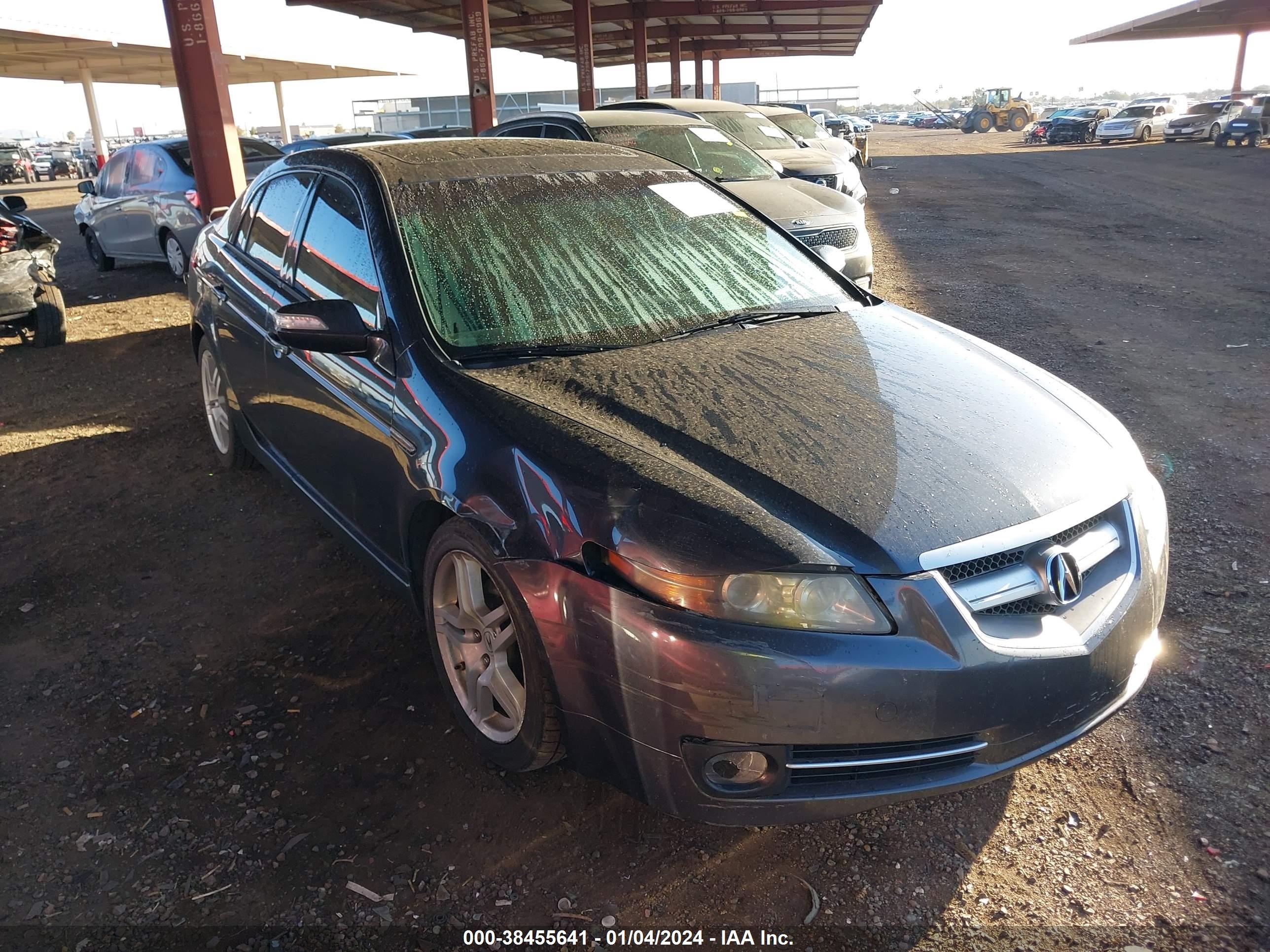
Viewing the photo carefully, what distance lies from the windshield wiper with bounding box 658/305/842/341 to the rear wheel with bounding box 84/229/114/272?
35.9 feet

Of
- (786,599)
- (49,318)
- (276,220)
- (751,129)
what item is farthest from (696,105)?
(786,599)

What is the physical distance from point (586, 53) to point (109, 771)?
19856 mm

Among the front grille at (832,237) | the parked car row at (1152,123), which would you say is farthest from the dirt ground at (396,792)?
the parked car row at (1152,123)

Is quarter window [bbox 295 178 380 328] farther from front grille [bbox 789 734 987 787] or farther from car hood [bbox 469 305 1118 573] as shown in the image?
front grille [bbox 789 734 987 787]

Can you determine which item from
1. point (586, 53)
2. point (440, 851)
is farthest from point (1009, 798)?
point (586, 53)

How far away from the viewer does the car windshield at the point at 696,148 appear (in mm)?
8562

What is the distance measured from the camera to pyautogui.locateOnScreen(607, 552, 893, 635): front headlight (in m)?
1.94

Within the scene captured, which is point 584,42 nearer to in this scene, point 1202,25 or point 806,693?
point 806,693

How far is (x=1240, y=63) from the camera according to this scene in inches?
1807

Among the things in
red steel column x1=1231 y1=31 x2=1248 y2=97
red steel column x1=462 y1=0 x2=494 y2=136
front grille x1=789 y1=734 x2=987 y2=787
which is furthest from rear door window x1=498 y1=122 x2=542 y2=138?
red steel column x1=1231 y1=31 x2=1248 y2=97

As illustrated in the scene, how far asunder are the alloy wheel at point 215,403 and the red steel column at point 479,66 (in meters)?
12.5

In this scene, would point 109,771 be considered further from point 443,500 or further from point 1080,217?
point 1080,217

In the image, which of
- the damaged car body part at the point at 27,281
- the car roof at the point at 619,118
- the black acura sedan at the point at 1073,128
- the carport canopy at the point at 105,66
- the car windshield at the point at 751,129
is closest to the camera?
the damaged car body part at the point at 27,281

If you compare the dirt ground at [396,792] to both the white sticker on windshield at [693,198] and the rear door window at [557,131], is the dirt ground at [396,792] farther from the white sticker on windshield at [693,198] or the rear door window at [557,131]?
the rear door window at [557,131]
